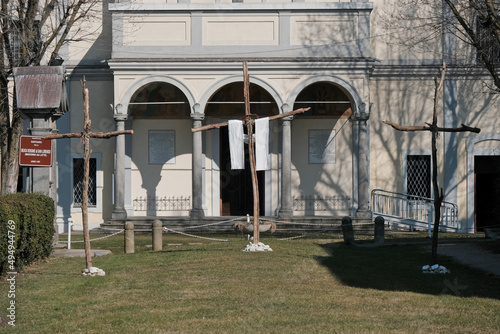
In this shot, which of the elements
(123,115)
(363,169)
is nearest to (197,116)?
(123,115)

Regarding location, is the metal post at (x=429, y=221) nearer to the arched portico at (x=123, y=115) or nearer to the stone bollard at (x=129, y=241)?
the arched portico at (x=123, y=115)

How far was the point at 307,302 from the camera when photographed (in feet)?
37.1

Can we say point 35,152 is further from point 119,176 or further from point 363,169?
point 363,169

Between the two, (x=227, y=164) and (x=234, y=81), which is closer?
(x=234, y=81)

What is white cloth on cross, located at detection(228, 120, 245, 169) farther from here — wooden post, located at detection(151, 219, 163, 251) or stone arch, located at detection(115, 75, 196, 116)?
stone arch, located at detection(115, 75, 196, 116)

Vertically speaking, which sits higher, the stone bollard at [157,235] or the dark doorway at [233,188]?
the dark doorway at [233,188]

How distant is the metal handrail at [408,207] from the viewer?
2862 cm

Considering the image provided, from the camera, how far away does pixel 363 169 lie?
27.6 metres

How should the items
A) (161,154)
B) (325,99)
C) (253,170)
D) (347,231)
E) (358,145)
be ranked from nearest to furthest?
(253,170) → (347,231) → (358,145) → (325,99) → (161,154)

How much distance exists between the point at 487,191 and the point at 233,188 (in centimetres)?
879

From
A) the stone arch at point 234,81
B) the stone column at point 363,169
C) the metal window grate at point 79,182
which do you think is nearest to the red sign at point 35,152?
the stone arch at point 234,81

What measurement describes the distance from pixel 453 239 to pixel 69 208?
1303cm

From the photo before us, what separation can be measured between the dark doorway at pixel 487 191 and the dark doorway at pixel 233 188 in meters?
7.43

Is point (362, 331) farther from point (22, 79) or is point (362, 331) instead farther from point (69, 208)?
point (69, 208)
